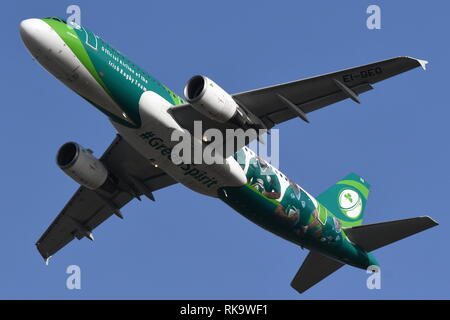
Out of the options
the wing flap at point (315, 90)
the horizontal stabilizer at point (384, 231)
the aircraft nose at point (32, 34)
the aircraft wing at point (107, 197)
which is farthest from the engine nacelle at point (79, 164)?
the horizontal stabilizer at point (384, 231)

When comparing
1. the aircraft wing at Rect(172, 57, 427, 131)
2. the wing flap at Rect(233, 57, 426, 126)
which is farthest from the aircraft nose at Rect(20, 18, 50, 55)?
the wing flap at Rect(233, 57, 426, 126)

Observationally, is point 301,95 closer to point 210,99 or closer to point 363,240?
point 210,99

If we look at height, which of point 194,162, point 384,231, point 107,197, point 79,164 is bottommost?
point 384,231

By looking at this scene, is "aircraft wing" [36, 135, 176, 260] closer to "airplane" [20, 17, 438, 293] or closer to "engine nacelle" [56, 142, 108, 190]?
"airplane" [20, 17, 438, 293]

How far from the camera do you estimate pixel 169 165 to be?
121ft

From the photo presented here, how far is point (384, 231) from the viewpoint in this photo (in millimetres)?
41906

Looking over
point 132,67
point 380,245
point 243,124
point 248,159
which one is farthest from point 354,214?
point 132,67

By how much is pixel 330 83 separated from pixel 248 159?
5.90 metres

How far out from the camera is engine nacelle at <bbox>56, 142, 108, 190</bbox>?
39.0 m

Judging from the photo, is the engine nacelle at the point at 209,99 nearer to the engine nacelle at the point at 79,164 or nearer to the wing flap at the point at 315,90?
the wing flap at the point at 315,90

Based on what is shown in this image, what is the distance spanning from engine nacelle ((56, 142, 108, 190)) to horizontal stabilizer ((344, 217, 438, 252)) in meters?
13.8

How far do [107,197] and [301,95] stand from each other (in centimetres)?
1314

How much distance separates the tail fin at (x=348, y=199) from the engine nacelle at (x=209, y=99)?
13.1 m

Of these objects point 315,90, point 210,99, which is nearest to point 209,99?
point 210,99
